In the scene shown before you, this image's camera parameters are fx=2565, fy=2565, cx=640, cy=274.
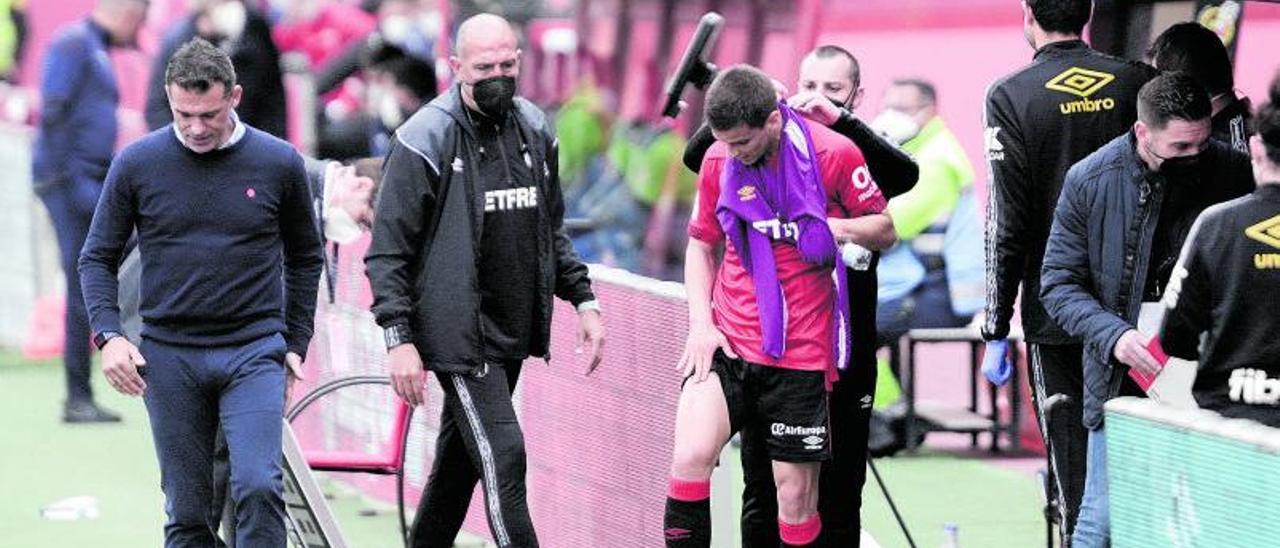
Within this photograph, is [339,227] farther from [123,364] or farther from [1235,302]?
[1235,302]

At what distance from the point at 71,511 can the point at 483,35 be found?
4425 mm

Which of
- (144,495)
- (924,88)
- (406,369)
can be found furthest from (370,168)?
(924,88)

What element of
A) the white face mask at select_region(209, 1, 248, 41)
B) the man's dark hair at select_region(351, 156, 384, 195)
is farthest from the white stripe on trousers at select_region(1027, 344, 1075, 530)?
the white face mask at select_region(209, 1, 248, 41)

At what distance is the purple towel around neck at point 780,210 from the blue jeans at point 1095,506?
38.9 inches

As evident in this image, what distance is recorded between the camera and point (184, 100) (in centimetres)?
741

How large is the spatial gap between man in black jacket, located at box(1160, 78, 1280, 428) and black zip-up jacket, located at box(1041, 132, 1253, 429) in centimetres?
62

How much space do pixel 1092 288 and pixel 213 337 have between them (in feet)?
8.42

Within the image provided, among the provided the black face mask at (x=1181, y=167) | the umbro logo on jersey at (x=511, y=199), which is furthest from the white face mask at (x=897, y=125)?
the black face mask at (x=1181, y=167)

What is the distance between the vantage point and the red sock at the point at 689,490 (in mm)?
7398

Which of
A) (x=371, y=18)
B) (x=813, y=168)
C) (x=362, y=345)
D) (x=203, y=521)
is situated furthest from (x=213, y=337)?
(x=371, y=18)

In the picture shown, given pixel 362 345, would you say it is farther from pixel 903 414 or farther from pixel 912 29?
pixel 912 29

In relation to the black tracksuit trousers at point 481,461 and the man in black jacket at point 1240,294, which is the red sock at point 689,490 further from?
the man in black jacket at point 1240,294

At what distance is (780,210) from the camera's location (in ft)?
24.2

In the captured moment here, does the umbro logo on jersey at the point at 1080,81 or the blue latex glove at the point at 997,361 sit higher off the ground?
the umbro logo on jersey at the point at 1080,81
